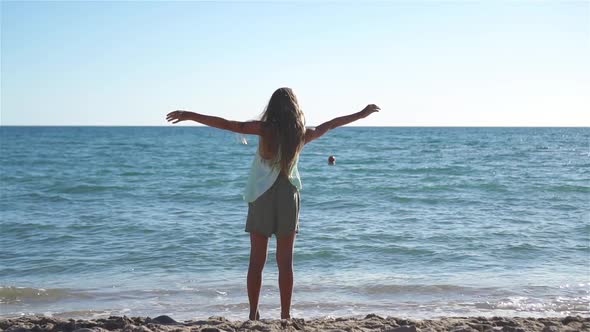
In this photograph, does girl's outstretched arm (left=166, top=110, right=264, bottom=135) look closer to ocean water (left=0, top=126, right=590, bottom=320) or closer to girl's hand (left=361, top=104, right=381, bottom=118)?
girl's hand (left=361, top=104, right=381, bottom=118)

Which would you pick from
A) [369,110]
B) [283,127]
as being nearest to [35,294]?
[283,127]

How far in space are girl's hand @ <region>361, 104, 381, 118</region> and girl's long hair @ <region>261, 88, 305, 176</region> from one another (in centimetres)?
48

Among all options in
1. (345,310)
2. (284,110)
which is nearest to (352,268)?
(345,310)

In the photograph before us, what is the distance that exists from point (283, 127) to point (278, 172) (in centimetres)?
31

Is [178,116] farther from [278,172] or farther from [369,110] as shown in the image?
[369,110]

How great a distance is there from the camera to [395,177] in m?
18.9

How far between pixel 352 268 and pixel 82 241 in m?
4.03

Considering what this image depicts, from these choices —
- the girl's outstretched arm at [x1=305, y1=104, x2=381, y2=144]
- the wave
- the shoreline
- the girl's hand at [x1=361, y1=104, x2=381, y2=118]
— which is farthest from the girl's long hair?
the wave

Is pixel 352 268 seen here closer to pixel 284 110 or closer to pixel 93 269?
pixel 93 269

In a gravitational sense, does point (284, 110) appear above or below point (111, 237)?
above

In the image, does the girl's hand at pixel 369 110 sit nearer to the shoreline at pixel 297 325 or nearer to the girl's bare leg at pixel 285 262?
the girl's bare leg at pixel 285 262

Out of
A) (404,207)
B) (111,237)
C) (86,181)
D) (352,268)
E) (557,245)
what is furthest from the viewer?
(86,181)

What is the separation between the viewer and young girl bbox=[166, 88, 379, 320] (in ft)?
14.3

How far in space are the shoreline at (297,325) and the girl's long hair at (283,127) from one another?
3.75ft
